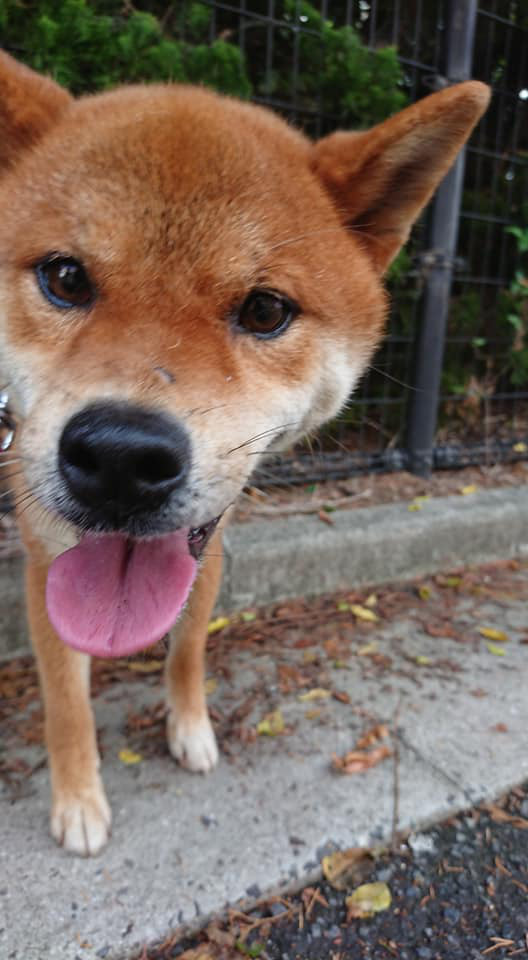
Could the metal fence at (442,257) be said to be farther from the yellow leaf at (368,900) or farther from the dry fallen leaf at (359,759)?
the yellow leaf at (368,900)

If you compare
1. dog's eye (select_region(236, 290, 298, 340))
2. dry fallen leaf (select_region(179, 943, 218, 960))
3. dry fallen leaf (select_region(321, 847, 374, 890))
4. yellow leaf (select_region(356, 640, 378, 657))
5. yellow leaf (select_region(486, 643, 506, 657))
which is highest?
dog's eye (select_region(236, 290, 298, 340))

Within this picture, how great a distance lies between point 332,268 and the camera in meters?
1.53

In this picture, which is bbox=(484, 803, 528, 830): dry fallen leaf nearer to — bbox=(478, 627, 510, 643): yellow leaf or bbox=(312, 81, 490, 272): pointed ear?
bbox=(478, 627, 510, 643): yellow leaf

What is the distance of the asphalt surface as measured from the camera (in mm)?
1434

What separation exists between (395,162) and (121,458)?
1.15 m

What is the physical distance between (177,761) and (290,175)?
5.69 ft

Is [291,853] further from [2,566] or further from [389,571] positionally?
[389,571]

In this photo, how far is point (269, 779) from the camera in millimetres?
1922

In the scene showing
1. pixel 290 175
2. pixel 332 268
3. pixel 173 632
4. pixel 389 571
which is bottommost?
pixel 389 571

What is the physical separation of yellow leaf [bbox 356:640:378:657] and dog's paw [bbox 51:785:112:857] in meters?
1.23

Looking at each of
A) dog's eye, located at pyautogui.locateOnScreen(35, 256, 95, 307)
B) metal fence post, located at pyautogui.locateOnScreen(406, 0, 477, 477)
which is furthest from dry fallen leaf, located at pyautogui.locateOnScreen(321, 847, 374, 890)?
metal fence post, located at pyautogui.locateOnScreen(406, 0, 477, 477)

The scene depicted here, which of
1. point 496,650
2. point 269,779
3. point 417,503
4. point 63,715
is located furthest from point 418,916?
point 417,503

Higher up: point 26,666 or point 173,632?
point 173,632

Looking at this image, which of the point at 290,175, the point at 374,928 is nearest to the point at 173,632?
the point at 374,928
